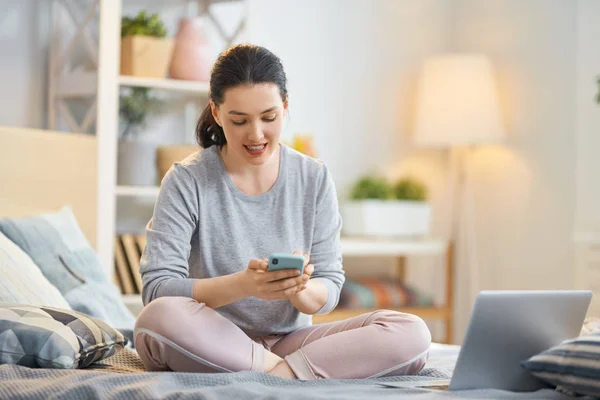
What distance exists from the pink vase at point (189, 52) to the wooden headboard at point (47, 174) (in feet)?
1.60

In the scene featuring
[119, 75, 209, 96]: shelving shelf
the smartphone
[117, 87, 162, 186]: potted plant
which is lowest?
the smartphone

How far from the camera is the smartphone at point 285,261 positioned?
1597 millimetres

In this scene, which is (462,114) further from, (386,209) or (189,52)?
(189,52)

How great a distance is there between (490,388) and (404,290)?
236 cm

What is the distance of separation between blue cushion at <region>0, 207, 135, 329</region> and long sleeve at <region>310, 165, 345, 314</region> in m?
0.67

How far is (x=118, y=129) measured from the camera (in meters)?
3.37

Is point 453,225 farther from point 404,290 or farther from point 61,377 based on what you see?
point 61,377

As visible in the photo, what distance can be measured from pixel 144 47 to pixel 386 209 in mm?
1316

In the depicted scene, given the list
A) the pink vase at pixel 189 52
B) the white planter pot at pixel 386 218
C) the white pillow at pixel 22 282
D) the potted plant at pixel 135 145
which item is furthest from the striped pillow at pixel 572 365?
the white planter pot at pixel 386 218

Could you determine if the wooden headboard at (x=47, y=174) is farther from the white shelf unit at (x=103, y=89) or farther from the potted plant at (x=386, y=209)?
the potted plant at (x=386, y=209)

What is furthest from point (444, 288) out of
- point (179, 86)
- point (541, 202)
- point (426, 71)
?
point (179, 86)

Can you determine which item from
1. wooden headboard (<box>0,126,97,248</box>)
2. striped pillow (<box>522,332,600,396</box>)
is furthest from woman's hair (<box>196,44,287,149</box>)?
wooden headboard (<box>0,126,97,248</box>)

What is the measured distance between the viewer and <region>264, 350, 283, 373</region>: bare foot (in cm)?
180

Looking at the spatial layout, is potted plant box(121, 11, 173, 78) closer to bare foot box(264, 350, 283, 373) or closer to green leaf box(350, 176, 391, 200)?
green leaf box(350, 176, 391, 200)
